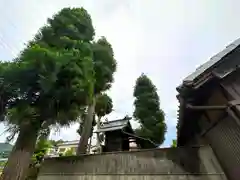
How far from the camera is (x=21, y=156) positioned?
15.4 ft

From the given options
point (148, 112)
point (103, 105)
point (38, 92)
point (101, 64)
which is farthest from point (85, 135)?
point (148, 112)

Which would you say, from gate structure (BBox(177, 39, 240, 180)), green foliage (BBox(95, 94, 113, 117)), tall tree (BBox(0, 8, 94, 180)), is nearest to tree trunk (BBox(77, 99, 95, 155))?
green foliage (BBox(95, 94, 113, 117))

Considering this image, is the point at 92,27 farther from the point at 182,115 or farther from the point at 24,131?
the point at 182,115

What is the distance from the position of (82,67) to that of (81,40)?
1.52 m

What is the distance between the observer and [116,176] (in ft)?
16.7

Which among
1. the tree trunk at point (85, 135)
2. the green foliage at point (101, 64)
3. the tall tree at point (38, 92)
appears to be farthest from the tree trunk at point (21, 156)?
the tree trunk at point (85, 135)

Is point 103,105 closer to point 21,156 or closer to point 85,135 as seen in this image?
point 85,135

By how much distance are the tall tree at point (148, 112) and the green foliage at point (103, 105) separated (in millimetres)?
1742

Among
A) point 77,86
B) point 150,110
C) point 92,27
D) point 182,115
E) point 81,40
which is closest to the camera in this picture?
point 182,115

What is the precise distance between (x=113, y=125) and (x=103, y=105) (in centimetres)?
136

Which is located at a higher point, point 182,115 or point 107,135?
point 107,135

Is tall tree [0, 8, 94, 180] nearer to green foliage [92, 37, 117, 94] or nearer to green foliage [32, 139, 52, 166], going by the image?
green foliage [92, 37, 117, 94]

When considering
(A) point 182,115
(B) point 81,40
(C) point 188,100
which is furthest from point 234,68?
(B) point 81,40

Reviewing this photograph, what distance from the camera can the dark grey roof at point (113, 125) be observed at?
1038 cm
